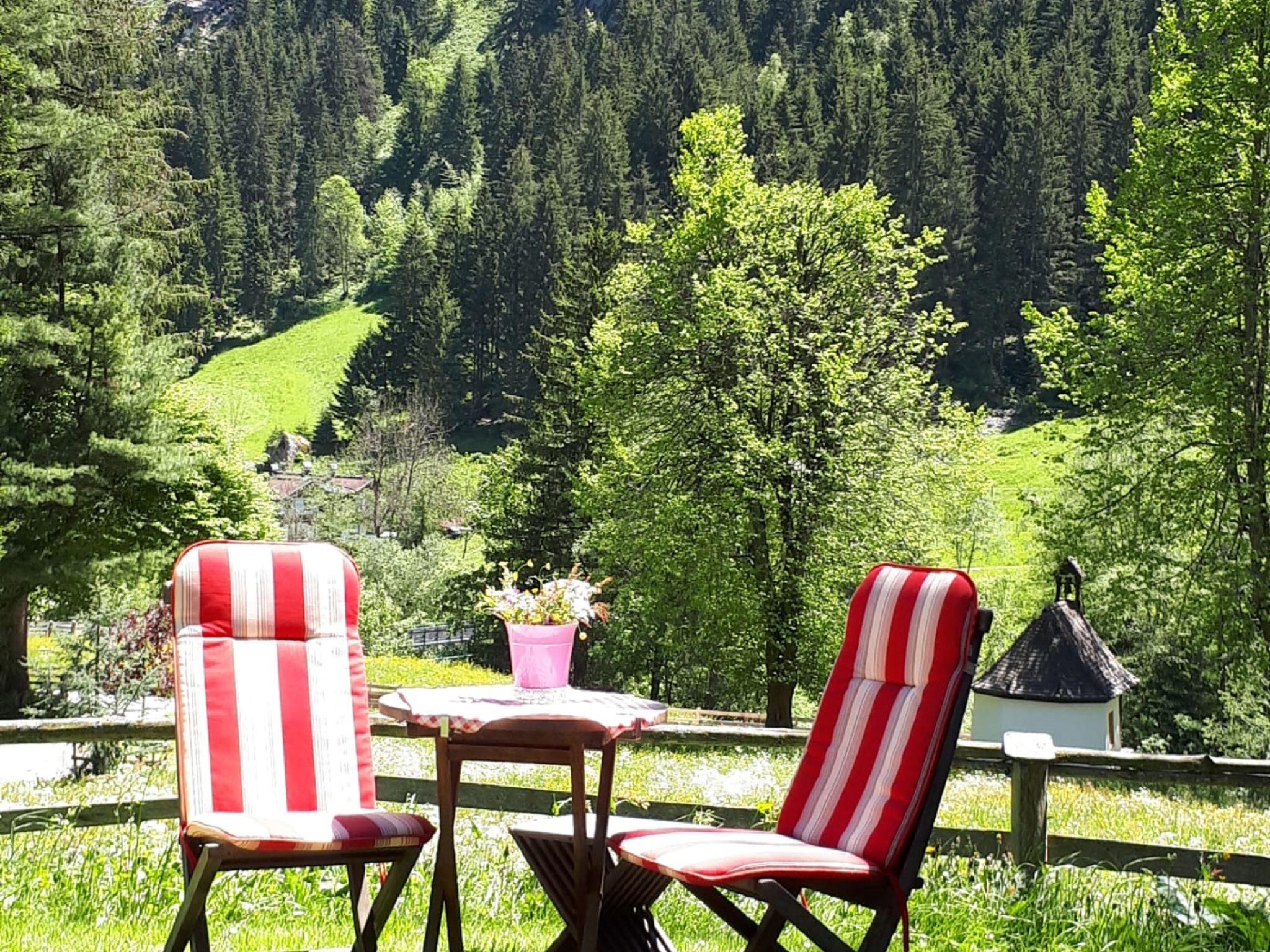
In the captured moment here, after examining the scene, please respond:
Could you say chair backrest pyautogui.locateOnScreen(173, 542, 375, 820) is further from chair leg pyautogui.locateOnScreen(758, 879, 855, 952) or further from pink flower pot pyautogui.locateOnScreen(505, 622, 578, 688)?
chair leg pyautogui.locateOnScreen(758, 879, 855, 952)

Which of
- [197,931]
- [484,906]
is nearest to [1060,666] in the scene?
[484,906]

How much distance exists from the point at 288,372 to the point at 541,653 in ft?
241

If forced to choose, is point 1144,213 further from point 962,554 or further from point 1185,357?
point 962,554

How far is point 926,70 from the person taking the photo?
66.4 meters

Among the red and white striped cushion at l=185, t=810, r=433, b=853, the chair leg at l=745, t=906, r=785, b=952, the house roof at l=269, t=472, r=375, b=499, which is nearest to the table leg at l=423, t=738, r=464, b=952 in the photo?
the red and white striped cushion at l=185, t=810, r=433, b=853

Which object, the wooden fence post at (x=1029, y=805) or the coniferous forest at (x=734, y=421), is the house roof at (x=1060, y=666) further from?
the wooden fence post at (x=1029, y=805)

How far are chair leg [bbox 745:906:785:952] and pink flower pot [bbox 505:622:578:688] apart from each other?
93cm

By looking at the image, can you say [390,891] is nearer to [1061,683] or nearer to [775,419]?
[775,419]

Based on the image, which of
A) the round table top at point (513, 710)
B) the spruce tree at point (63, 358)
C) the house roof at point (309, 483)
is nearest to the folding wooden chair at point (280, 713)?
the round table top at point (513, 710)

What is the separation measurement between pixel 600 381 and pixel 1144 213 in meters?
12.2

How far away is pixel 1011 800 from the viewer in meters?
5.14

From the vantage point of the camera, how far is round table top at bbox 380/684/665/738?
3.51 m

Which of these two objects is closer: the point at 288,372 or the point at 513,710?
the point at 513,710

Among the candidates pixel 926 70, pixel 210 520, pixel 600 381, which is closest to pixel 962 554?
pixel 600 381
